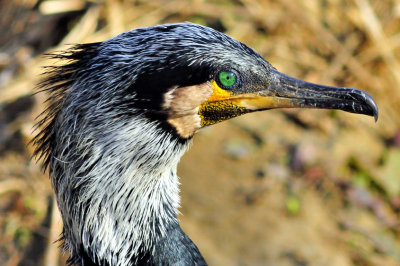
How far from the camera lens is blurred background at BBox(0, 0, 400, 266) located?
3719 millimetres

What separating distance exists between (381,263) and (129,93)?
255 centimetres

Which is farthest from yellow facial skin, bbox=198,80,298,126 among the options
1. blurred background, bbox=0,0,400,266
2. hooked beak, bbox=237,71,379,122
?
blurred background, bbox=0,0,400,266

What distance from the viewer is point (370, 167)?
4211 millimetres

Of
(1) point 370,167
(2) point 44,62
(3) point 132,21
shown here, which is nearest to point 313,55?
(1) point 370,167

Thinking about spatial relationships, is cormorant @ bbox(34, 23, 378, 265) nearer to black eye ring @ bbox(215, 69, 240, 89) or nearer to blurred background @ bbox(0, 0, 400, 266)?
black eye ring @ bbox(215, 69, 240, 89)

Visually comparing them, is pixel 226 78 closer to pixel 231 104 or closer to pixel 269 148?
pixel 231 104

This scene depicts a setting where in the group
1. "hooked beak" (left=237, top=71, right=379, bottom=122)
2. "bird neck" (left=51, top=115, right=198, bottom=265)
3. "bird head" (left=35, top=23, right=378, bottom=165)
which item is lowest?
"bird neck" (left=51, top=115, right=198, bottom=265)

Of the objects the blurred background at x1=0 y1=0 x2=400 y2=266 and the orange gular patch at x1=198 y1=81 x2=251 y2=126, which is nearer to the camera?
the orange gular patch at x1=198 y1=81 x2=251 y2=126

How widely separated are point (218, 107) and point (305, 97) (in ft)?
0.95

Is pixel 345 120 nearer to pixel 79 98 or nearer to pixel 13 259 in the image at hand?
pixel 13 259

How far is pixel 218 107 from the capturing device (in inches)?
73.4

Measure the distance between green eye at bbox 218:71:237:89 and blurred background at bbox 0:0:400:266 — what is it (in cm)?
195

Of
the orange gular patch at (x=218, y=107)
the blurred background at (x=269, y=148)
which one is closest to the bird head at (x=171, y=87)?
the orange gular patch at (x=218, y=107)

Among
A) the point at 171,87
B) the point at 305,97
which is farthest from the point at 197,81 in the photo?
the point at 305,97
